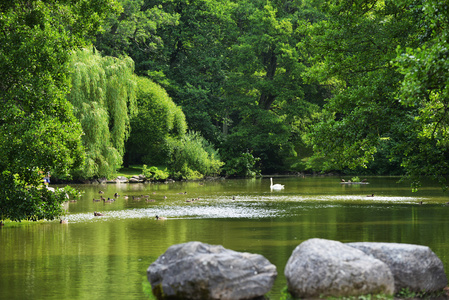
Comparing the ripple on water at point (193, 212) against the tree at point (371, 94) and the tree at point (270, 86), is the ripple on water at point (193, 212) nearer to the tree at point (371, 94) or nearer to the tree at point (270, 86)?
the tree at point (371, 94)

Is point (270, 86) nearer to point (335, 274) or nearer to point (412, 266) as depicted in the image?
point (412, 266)

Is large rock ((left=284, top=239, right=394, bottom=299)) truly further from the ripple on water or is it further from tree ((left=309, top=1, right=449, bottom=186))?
the ripple on water

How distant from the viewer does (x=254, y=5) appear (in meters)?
66.4

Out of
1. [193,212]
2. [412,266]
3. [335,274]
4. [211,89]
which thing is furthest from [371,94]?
[211,89]

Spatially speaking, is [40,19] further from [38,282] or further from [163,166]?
[163,166]

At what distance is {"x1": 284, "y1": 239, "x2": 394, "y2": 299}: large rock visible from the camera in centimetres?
868

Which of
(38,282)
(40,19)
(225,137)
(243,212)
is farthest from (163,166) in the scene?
(38,282)

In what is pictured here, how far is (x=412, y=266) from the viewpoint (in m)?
9.27

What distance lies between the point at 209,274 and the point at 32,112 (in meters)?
10.2

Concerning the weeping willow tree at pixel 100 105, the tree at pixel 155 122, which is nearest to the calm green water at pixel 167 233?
the weeping willow tree at pixel 100 105

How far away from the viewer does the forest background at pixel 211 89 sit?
54.5 ft

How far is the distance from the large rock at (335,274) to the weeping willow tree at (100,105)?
31.7m

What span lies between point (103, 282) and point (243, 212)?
14054 mm

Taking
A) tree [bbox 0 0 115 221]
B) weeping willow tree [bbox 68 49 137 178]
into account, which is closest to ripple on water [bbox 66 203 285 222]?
tree [bbox 0 0 115 221]
